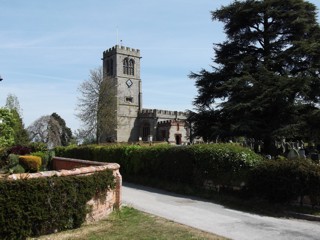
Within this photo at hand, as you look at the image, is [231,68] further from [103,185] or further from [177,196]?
[103,185]

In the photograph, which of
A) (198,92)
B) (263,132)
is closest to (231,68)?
(198,92)

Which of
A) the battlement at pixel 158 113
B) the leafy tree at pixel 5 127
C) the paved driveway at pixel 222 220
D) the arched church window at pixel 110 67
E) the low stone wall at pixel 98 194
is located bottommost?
the paved driveway at pixel 222 220

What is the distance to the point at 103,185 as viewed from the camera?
920 cm

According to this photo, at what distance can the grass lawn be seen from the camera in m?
7.49

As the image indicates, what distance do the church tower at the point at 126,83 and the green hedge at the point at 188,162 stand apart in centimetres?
4620

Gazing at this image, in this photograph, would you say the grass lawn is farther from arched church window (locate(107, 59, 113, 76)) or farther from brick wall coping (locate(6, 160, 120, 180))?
arched church window (locate(107, 59, 113, 76))

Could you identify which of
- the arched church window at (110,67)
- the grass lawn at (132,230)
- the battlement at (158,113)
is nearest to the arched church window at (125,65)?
the arched church window at (110,67)

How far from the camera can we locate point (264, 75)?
2020 centimetres

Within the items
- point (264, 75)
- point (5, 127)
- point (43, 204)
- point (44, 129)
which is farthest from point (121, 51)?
point (43, 204)

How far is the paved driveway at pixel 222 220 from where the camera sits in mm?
8047

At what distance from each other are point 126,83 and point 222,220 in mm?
61028

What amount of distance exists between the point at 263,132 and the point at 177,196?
888 cm

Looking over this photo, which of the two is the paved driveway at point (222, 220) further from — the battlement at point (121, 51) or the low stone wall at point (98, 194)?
the battlement at point (121, 51)

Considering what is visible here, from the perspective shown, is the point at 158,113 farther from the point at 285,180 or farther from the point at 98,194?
the point at 98,194
